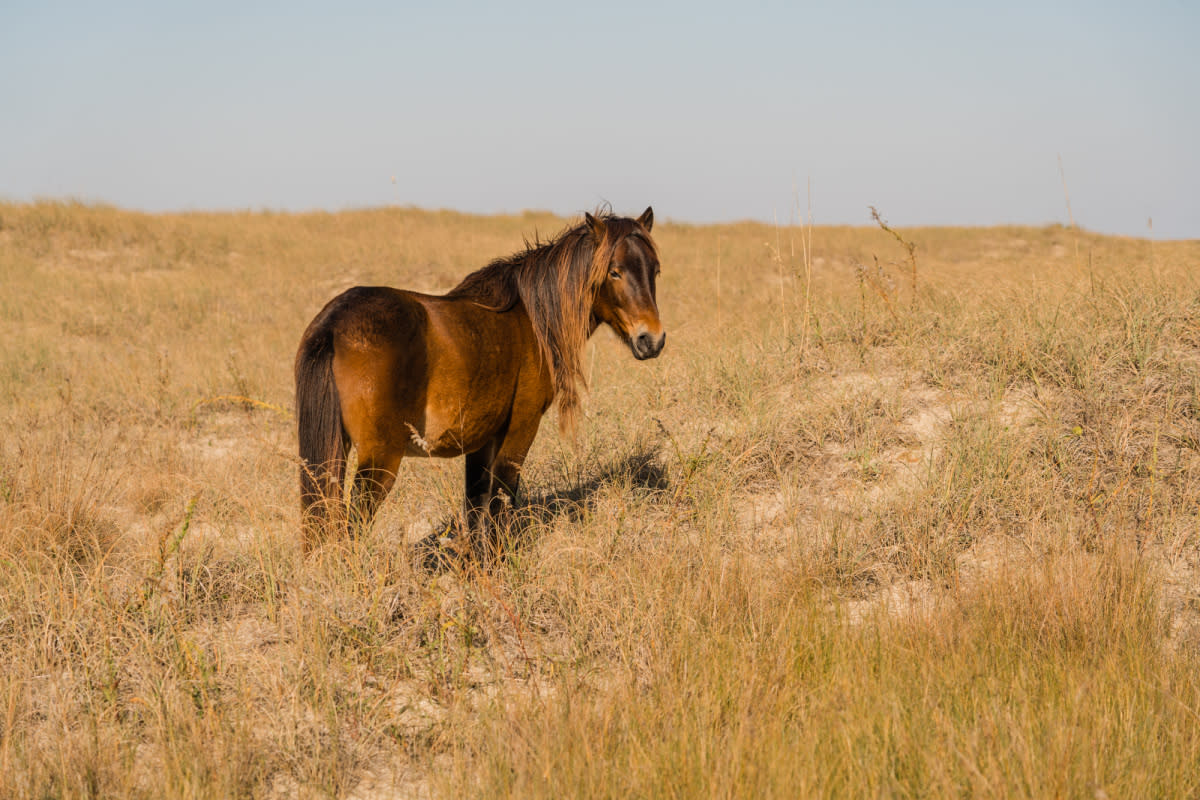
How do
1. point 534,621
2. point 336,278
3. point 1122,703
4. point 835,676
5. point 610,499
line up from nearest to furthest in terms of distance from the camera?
point 1122,703 → point 835,676 → point 534,621 → point 610,499 → point 336,278

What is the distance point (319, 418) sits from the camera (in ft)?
12.6

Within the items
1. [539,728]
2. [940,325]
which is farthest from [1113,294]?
[539,728]

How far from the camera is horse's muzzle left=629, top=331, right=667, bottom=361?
453 cm

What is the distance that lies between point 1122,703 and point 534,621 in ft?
7.52

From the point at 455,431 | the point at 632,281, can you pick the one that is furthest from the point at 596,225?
the point at 455,431

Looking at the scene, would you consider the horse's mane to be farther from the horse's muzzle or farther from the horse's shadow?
the horse's shadow

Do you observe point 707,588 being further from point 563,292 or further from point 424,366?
point 563,292

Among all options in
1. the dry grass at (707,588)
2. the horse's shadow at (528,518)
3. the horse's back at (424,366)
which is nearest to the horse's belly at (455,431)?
the horse's back at (424,366)

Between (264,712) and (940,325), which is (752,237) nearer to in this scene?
(940,325)

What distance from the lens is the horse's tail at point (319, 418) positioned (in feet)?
12.5

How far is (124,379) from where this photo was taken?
A: 348 inches

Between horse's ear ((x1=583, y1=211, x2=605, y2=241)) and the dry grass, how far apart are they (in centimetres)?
129

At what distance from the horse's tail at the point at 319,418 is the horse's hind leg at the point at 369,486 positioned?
0.10 m

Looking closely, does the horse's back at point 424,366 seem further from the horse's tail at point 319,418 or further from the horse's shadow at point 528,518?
the horse's shadow at point 528,518
